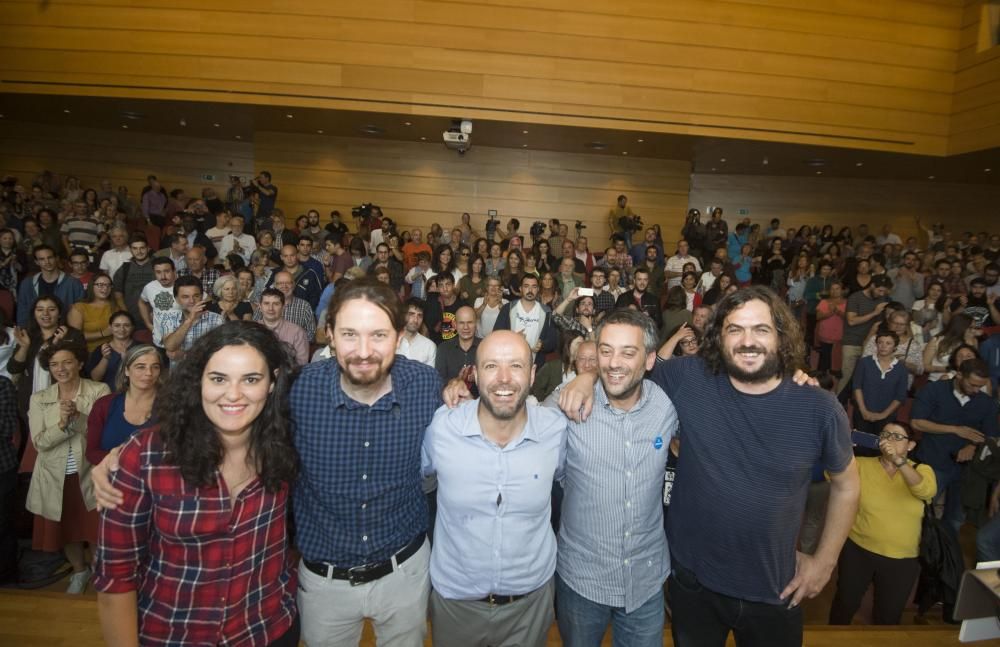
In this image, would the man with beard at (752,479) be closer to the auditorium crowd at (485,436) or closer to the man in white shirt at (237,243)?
the auditorium crowd at (485,436)

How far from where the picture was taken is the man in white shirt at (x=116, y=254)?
5812 millimetres

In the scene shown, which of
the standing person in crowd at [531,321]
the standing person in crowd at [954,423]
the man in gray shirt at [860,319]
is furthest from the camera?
the man in gray shirt at [860,319]

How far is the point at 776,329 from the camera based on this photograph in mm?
1730

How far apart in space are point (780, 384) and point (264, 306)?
12.0 feet

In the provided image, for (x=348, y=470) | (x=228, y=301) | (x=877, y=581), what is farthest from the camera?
(x=228, y=301)

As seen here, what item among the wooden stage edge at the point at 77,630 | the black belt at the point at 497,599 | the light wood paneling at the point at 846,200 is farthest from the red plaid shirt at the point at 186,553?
the light wood paneling at the point at 846,200

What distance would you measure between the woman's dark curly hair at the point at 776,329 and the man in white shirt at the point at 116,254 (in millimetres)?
6219

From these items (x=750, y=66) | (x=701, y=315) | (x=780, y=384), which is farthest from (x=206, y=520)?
(x=750, y=66)

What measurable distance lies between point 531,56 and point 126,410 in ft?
24.8

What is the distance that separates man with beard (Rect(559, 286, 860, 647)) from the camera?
1.63 metres

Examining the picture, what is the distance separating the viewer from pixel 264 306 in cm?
413

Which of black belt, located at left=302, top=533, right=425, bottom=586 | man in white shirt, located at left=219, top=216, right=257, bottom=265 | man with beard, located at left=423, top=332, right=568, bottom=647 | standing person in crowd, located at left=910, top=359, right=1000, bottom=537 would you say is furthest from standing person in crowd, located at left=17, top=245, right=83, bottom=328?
standing person in crowd, located at left=910, top=359, right=1000, bottom=537

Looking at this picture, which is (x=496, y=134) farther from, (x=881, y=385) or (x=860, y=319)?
(x=881, y=385)

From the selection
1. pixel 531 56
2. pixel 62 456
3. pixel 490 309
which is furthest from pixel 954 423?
pixel 531 56
